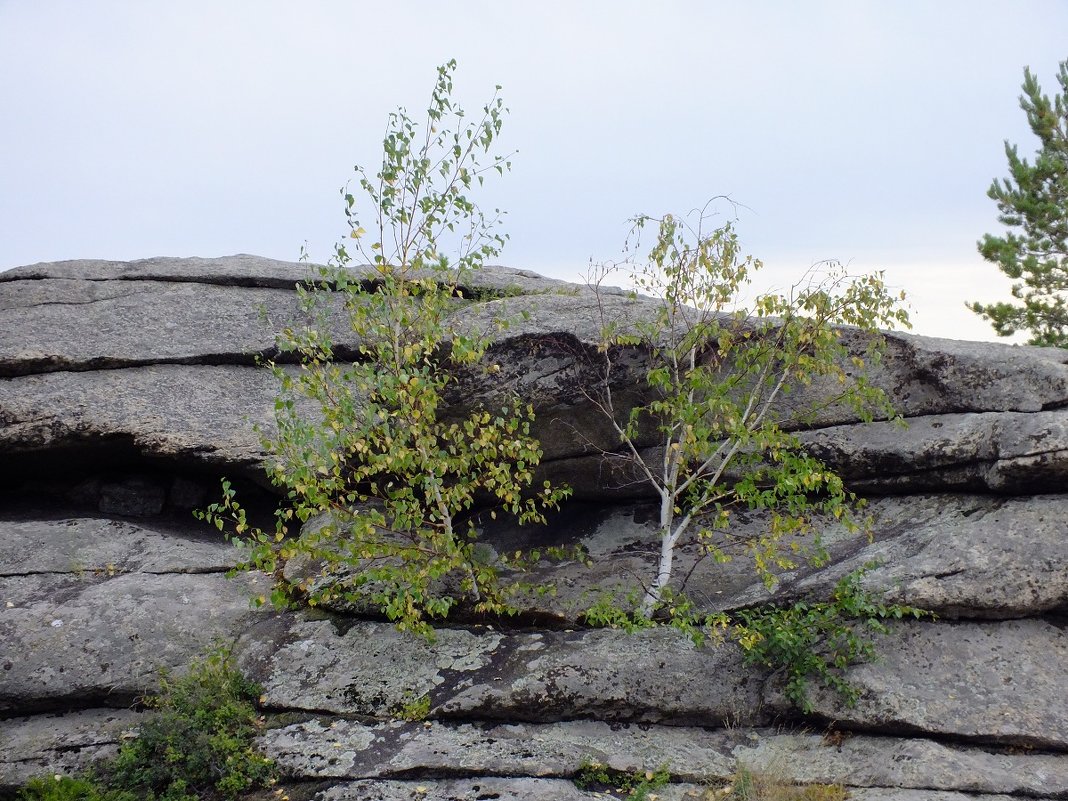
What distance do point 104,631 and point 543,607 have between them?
18.0 feet

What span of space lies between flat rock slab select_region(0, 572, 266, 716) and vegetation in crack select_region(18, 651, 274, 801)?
1055mm

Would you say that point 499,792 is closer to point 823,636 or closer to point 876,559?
point 823,636

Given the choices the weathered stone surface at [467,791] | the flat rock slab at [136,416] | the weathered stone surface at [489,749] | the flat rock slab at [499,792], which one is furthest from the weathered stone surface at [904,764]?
the flat rock slab at [136,416]

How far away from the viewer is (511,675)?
A: 432 inches

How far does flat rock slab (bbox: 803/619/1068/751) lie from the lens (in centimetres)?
1002

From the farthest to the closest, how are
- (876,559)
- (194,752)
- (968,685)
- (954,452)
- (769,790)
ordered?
(954,452), (876,559), (968,685), (194,752), (769,790)

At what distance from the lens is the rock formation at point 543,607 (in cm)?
1005

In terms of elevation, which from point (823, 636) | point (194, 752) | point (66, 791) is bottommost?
point (66, 791)

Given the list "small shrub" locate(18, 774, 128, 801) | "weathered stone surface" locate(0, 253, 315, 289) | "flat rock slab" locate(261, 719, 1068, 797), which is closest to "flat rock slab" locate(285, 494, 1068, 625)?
"flat rock slab" locate(261, 719, 1068, 797)

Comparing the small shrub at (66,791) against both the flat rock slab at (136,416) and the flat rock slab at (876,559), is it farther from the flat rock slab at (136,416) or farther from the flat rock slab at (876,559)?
the flat rock slab at (136,416)

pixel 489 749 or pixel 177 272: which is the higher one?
pixel 177 272

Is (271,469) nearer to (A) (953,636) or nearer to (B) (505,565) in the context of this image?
(B) (505,565)

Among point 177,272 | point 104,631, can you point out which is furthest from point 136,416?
point 177,272

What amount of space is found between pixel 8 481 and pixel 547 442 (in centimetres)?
880
